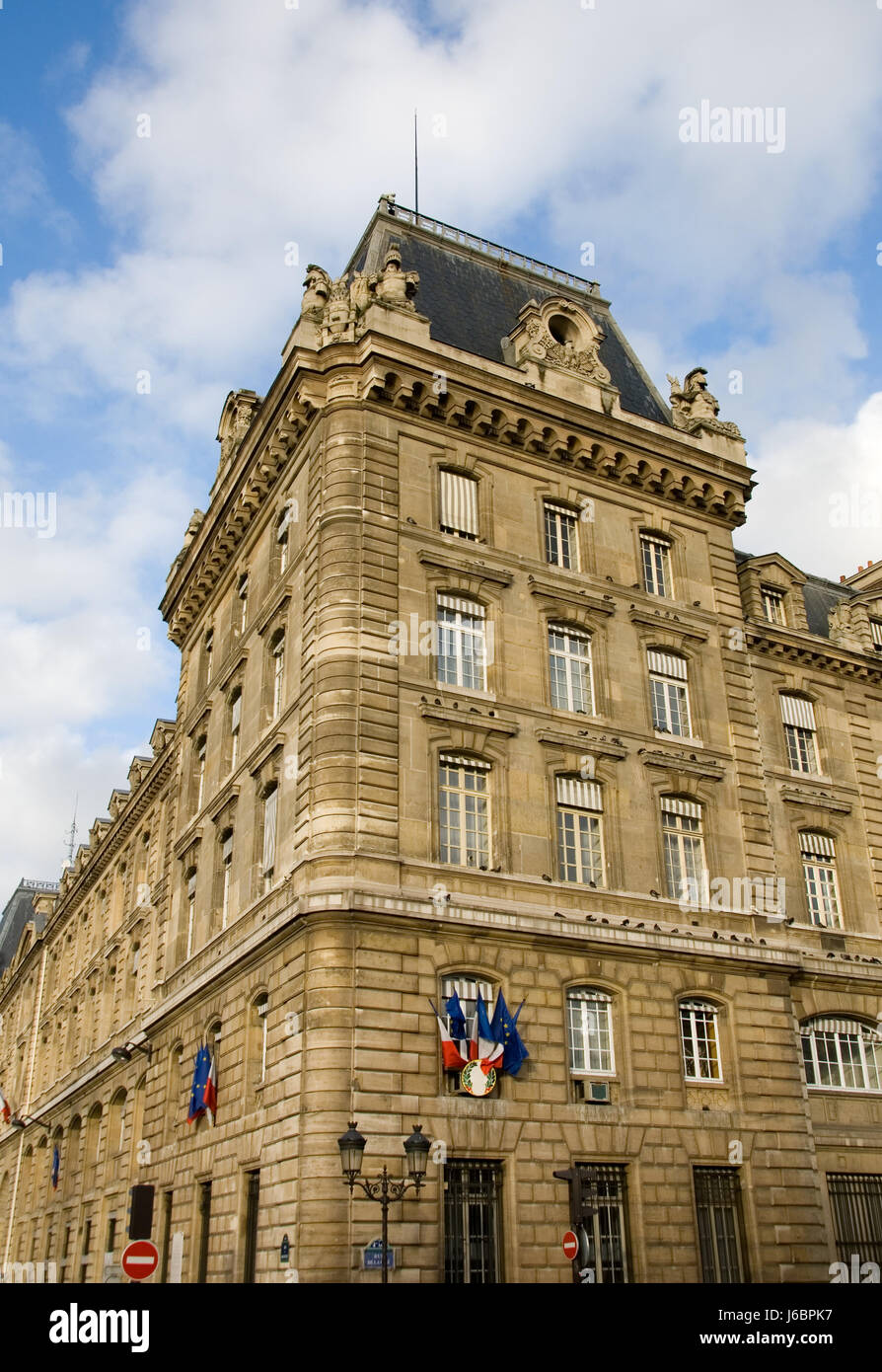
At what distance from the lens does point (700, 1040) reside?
27609 millimetres

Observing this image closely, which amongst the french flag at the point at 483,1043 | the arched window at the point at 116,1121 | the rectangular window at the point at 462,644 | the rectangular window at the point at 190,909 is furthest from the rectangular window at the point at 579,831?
the arched window at the point at 116,1121

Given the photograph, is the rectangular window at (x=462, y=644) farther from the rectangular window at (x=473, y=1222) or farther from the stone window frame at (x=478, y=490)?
the rectangular window at (x=473, y=1222)

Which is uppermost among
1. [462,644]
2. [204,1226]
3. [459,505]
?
[459,505]

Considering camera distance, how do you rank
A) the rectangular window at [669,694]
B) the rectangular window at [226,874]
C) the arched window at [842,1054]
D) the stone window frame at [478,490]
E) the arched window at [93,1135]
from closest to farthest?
the stone window frame at [478,490] → the arched window at [842,1054] → the rectangular window at [669,694] → the rectangular window at [226,874] → the arched window at [93,1135]

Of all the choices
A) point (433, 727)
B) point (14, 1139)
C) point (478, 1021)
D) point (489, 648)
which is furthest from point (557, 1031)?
point (14, 1139)

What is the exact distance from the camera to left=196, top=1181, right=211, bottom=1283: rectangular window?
89.8 feet

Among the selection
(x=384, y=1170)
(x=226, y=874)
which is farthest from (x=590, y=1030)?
(x=226, y=874)

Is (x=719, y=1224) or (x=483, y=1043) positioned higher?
(x=483, y=1043)

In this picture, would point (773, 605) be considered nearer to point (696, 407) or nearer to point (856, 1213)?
point (696, 407)

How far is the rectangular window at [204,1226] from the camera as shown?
1077 inches

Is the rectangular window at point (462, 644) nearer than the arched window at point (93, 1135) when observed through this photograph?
Yes

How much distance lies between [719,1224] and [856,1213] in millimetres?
4506

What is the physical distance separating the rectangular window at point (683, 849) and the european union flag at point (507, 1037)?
5677 mm

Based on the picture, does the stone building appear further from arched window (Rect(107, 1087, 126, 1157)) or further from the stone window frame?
arched window (Rect(107, 1087, 126, 1157))
